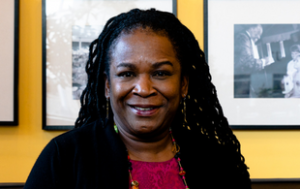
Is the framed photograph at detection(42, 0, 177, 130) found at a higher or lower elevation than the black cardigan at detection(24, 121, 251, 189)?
higher

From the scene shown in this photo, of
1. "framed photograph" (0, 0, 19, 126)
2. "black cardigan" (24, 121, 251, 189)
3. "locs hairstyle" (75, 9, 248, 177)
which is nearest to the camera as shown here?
"black cardigan" (24, 121, 251, 189)

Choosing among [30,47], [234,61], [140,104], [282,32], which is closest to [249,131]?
[234,61]

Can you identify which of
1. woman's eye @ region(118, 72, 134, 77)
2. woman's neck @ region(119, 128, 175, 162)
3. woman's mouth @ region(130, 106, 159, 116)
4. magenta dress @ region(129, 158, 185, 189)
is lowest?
magenta dress @ region(129, 158, 185, 189)

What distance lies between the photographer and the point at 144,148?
3.18ft

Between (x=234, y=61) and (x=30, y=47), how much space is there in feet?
3.39

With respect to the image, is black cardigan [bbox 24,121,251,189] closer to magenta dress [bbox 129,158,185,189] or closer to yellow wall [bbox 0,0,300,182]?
magenta dress [bbox 129,158,185,189]

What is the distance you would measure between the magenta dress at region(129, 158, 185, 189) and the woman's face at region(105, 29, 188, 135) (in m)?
0.12

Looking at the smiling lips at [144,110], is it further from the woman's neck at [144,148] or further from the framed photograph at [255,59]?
the framed photograph at [255,59]

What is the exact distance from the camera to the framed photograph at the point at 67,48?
1391 millimetres

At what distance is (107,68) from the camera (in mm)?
957

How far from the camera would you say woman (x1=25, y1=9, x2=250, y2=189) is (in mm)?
858

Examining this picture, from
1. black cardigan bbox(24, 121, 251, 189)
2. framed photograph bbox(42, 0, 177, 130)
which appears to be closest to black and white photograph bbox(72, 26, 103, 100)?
framed photograph bbox(42, 0, 177, 130)

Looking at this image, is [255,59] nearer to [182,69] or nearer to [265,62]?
[265,62]

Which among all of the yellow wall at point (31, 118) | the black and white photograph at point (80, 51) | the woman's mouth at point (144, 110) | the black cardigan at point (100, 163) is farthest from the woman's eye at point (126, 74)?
the yellow wall at point (31, 118)
